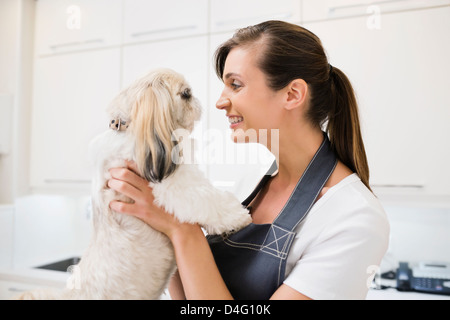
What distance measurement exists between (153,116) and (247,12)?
124 cm

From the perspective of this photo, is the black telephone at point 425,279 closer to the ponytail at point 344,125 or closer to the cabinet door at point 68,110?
the ponytail at point 344,125

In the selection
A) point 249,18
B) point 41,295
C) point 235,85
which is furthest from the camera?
point 249,18

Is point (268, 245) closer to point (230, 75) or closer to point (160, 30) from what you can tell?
point (230, 75)

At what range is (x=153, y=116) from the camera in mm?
697

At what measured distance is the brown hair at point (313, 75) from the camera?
0.75 metres

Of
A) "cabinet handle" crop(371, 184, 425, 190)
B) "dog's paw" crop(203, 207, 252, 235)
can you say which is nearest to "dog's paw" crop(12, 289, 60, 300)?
"dog's paw" crop(203, 207, 252, 235)

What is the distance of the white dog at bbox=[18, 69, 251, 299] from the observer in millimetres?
683

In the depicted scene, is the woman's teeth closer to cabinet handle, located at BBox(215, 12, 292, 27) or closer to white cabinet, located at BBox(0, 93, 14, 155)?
cabinet handle, located at BBox(215, 12, 292, 27)

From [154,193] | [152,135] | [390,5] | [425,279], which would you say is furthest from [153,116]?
[425,279]

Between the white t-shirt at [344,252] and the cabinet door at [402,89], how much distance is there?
960 mm

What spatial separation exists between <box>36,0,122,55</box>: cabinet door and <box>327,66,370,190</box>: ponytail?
57.2 inches

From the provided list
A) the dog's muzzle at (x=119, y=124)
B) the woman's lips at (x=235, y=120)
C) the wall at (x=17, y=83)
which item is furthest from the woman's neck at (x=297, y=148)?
the wall at (x=17, y=83)

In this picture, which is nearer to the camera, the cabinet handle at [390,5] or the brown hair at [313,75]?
the brown hair at [313,75]
